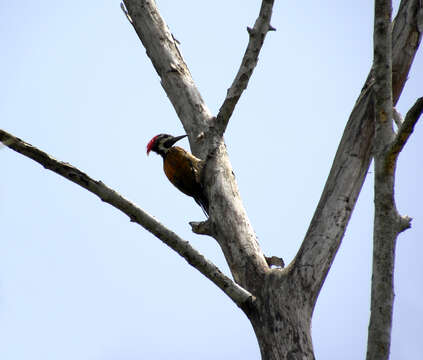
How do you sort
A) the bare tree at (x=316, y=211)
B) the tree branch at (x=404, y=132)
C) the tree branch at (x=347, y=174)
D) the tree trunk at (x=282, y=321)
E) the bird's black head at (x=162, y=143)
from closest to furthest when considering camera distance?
the tree branch at (x=404, y=132), the bare tree at (x=316, y=211), the tree trunk at (x=282, y=321), the tree branch at (x=347, y=174), the bird's black head at (x=162, y=143)

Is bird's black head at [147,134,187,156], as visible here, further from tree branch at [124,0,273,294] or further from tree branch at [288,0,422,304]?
tree branch at [288,0,422,304]

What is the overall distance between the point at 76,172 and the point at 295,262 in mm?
1495

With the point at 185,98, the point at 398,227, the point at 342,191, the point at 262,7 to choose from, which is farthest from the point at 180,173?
the point at 398,227

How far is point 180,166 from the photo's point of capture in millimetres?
6246

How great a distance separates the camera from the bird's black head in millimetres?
7281

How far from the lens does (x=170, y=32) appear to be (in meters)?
5.79

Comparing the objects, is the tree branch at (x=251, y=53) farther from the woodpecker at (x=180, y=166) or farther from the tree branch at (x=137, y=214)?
the tree branch at (x=137, y=214)

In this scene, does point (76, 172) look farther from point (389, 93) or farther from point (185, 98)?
point (185, 98)

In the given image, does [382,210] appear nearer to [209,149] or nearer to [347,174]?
[347,174]

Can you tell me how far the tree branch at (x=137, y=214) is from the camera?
10.7 feet

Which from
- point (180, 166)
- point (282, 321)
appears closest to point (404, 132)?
point (282, 321)

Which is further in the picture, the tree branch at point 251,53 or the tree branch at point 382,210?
the tree branch at point 251,53

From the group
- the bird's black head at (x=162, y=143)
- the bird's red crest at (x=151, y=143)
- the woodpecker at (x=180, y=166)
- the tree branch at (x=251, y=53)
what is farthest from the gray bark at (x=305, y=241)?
the bird's red crest at (x=151, y=143)

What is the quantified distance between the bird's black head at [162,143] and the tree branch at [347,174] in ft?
11.3
